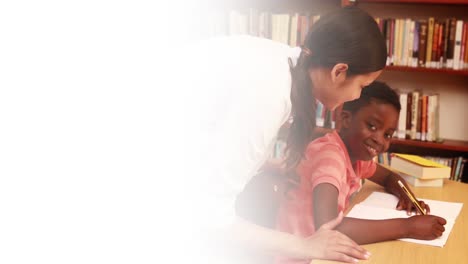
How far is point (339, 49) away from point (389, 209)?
48 cm

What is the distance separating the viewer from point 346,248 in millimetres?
983

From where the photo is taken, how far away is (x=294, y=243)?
97 centimetres

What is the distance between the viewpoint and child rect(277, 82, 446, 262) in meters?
1.09

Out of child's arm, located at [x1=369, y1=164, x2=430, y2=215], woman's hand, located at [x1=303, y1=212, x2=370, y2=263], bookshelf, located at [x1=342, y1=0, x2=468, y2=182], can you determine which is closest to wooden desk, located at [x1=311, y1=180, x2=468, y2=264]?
woman's hand, located at [x1=303, y1=212, x2=370, y2=263]

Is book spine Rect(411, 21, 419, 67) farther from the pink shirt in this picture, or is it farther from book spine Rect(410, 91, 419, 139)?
the pink shirt

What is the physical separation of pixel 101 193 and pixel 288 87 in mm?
375

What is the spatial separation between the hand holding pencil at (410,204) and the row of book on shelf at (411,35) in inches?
49.1

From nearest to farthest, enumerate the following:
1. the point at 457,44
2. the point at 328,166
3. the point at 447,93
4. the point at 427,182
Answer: the point at 328,166 → the point at 427,182 → the point at 457,44 → the point at 447,93

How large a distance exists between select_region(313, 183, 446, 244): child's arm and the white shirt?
213 mm

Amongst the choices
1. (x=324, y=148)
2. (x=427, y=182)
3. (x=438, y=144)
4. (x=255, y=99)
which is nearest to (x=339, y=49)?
(x=255, y=99)

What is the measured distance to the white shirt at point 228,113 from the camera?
908 millimetres

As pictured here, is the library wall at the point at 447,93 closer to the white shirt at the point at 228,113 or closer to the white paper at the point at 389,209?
the white paper at the point at 389,209

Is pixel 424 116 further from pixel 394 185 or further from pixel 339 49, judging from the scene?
pixel 339 49

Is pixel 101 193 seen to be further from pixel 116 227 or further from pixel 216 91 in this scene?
pixel 216 91
